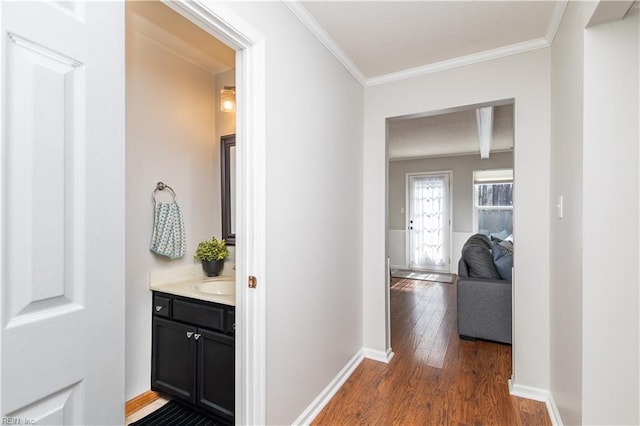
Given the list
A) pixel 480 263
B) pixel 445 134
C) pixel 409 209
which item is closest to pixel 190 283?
pixel 480 263

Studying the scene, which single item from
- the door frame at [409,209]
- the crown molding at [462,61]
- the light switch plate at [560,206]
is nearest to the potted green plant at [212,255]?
the crown molding at [462,61]

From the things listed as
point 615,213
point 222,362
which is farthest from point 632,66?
point 222,362

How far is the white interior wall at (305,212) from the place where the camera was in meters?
1.62

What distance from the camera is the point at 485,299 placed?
122 inches

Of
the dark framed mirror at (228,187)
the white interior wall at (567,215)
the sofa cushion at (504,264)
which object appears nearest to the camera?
the white interior wall at (567,215)

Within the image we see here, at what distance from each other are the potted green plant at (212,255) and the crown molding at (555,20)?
2570 mm

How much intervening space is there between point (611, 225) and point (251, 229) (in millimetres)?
1582

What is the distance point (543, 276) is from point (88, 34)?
2.63 meters

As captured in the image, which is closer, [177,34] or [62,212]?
[62,212]

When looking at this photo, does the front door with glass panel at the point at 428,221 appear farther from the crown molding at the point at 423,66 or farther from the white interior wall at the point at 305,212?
the white interior wall at the point at 305,212

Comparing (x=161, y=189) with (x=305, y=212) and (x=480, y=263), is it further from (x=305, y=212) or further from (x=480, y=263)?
(x=480, y=263)

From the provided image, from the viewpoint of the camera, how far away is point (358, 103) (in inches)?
105

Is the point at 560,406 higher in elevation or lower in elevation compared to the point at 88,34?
lower

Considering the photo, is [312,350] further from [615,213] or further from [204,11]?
[204,11]
